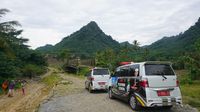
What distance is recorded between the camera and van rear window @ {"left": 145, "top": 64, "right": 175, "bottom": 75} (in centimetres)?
1248

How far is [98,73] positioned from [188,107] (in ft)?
34.3

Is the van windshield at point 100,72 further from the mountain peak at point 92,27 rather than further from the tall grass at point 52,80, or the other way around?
the mountain peak at point 92,27

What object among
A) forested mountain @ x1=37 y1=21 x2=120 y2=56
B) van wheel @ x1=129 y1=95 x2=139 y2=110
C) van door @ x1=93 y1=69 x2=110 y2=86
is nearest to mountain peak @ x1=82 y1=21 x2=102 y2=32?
forested mountain @ x1=37 y1=21 x2=120 y2=56

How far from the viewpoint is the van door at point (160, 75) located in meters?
12.2

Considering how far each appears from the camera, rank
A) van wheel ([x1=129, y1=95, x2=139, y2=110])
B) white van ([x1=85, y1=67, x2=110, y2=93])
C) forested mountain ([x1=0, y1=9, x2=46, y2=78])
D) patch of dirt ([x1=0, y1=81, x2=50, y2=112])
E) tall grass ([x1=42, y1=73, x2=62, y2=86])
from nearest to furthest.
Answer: van wheel ([x1=129, y1=95, x2=139, y2=110]), patch of dirt ([x1=0, y1=81, x2=50, y2=112]), white van ([x1=85, y1=67, x2=110, y2=93]), forested mountain ([x1=0, y1=9, x2=46, y2=78]), tall grass ([x1=42, y1=73, x2=62, y2=86])

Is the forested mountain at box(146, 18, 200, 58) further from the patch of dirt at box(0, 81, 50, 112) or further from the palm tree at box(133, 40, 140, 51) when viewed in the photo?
the patch of dirt at box(0, 81, 50, 112)

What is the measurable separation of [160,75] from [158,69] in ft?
0.97

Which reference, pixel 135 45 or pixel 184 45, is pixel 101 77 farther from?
pixel 184 45

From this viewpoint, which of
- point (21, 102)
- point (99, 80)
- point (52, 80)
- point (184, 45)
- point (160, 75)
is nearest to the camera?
point (160, 75)

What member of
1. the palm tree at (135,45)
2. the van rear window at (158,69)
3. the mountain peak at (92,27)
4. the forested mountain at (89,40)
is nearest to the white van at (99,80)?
the van rear window at (158,69)

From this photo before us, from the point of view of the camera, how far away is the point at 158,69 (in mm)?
12570

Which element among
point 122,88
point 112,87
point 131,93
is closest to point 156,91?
point 131,93

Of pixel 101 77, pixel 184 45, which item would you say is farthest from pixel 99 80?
pixel 184 45

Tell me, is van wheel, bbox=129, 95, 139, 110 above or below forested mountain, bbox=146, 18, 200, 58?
below
